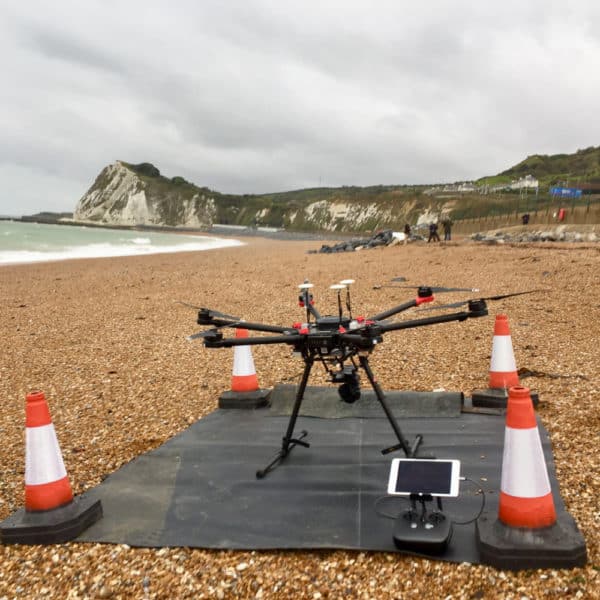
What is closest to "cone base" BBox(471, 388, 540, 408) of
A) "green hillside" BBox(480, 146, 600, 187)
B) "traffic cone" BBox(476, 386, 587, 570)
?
"traffic cone" BBox(476, 386, 587, 570)

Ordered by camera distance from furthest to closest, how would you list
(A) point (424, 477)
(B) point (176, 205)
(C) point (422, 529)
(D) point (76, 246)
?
1. (B) point (176, 205)
2. (D) point (76, 246)
3. (A) point (424, 477)
4. (C) point (422, 529)

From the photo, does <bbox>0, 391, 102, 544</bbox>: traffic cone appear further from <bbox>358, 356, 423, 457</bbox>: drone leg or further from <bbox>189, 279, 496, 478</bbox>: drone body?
<bbox>358, 356, 423, 457</bbox>: drone leg

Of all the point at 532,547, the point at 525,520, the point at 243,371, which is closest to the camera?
the point at 532,547

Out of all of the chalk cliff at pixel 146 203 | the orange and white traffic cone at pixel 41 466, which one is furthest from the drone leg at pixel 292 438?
the chalk cliff at pixel 146 203

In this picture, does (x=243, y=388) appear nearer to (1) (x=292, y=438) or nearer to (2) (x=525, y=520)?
(1) (x=292, y=438)

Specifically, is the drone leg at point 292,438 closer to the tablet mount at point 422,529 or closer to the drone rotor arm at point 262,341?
the drone rotor arm at point 262,341

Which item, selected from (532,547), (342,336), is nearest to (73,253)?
(342,336)
